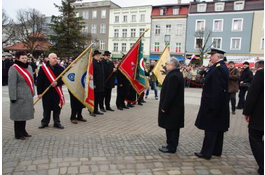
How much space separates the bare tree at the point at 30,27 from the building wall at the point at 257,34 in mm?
34338

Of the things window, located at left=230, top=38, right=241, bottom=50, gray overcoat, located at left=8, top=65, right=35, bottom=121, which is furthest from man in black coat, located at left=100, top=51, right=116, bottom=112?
window, located at left=230, top=38, right=241, bottom=50

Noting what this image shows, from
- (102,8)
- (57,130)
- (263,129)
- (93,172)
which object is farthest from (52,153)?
(102,8)

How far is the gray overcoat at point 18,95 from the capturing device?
15.8 feet

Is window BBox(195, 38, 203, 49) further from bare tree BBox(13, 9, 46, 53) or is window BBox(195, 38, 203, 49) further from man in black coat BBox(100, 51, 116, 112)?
man in black coat BBox(100, 51, 116, 112)

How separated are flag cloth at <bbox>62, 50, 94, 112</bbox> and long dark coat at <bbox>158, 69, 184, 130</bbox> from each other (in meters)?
2.58

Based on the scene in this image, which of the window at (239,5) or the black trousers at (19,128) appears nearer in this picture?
the black trousers at (19,128)

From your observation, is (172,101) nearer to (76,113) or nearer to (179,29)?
(76,113)

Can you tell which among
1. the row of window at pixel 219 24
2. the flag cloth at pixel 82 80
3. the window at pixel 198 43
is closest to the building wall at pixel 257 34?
the row of window at pixel 219 24

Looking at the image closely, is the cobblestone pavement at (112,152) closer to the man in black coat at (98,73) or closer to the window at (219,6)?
the man in black coat at (98,73)

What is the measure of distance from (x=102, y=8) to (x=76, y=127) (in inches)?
1860

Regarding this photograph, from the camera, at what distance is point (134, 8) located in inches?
1836

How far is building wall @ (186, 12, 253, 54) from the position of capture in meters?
37.9

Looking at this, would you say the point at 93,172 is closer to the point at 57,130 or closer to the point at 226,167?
the point at 226,167

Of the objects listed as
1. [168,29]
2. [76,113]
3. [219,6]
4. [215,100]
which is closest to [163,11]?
[168,29]
